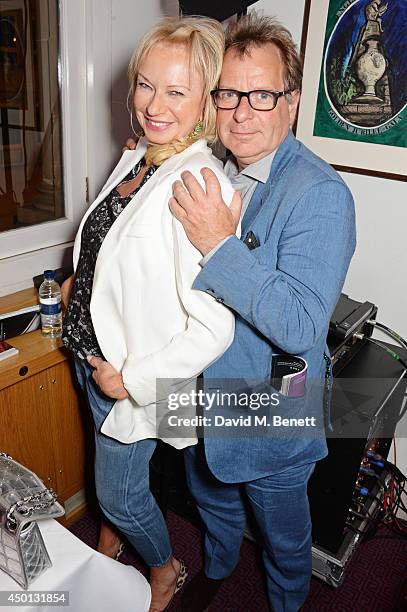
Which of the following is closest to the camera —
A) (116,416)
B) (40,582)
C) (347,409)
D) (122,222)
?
(40,582)

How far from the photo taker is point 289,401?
1.23 meters

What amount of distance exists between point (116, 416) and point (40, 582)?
1.48 feet

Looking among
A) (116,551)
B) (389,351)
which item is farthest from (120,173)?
(116,551)

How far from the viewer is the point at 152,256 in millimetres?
1100

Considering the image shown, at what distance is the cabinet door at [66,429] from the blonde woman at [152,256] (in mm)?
424

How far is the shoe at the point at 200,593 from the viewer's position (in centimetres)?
166

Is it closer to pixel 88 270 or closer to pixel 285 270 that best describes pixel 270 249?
pixel 285 270

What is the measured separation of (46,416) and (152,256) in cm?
86

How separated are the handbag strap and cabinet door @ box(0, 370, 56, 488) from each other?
67 centimetres

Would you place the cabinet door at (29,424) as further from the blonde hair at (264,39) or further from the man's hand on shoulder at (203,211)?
the blonde hair at (264,39)

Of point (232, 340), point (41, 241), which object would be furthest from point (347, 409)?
point (41, 241)

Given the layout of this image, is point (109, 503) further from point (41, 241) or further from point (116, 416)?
point (41, 241)

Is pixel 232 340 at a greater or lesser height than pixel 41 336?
greater

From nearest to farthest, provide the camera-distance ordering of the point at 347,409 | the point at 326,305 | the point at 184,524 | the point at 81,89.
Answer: the point at 326,305, the point at 347,409, the point at 81,89, the point at 184,524
